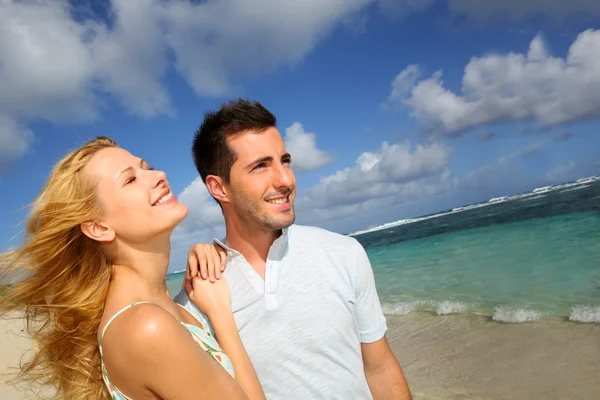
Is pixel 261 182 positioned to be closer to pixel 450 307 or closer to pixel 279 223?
pixel 279 223

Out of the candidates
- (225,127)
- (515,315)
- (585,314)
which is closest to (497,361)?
(515,315)

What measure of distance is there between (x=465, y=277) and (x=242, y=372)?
1089 centimetres

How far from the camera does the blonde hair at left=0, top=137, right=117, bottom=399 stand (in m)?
1.97

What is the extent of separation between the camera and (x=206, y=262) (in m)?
2.42

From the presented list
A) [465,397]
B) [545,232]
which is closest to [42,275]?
[465,397]

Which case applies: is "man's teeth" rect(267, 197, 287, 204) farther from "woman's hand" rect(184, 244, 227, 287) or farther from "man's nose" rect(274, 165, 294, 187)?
"woman's hand" rect(184, 244, 227, 287)

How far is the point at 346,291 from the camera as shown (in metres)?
2.34

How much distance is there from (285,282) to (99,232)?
0.98 metres

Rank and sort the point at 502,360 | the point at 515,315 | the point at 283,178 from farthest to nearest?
the point at 515,315 < the point at 502,360 < the point at 283,178

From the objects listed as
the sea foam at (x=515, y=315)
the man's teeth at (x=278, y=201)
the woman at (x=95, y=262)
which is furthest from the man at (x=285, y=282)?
the sea foam at (x=515, y=315)

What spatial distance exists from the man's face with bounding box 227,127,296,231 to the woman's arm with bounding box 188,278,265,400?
459 mm

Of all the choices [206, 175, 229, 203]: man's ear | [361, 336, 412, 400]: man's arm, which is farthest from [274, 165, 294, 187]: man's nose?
[361, 336, 412, 400]: man's arm

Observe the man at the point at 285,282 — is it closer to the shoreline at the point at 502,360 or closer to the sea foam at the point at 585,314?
the shoreline at the point at 502,360

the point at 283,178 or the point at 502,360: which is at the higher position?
the point at 283,178
